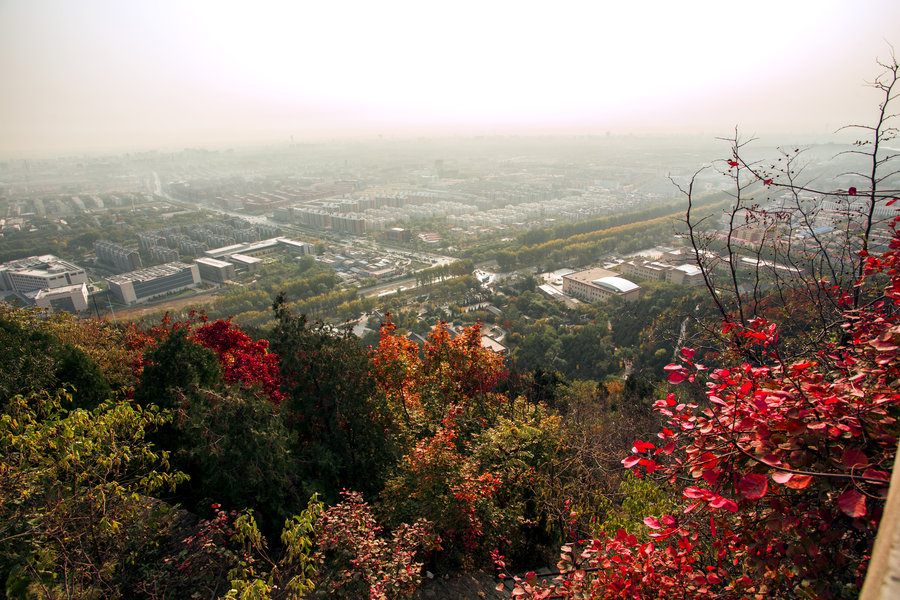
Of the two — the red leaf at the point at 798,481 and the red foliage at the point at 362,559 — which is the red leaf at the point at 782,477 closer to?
the red leaf at the point at 798,481

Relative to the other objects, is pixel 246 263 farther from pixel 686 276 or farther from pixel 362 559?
pixel 362 559

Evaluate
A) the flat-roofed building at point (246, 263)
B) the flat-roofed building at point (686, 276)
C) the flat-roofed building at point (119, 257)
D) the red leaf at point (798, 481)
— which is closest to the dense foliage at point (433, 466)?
the red leaf at point (798, 481)

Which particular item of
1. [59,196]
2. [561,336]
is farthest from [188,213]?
[561,336]

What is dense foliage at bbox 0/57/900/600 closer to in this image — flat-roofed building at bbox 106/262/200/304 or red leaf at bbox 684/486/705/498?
red leaf at bbox 684/486/705/498

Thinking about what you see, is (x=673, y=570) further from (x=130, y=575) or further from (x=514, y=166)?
(x=514, y=166)

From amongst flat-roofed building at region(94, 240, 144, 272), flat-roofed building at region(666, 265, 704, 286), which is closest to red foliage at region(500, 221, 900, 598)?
flat-roofed building at region(666, 265, 704, 286)

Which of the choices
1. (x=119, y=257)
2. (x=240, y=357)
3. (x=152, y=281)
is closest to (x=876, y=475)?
(x=240, y=357)
